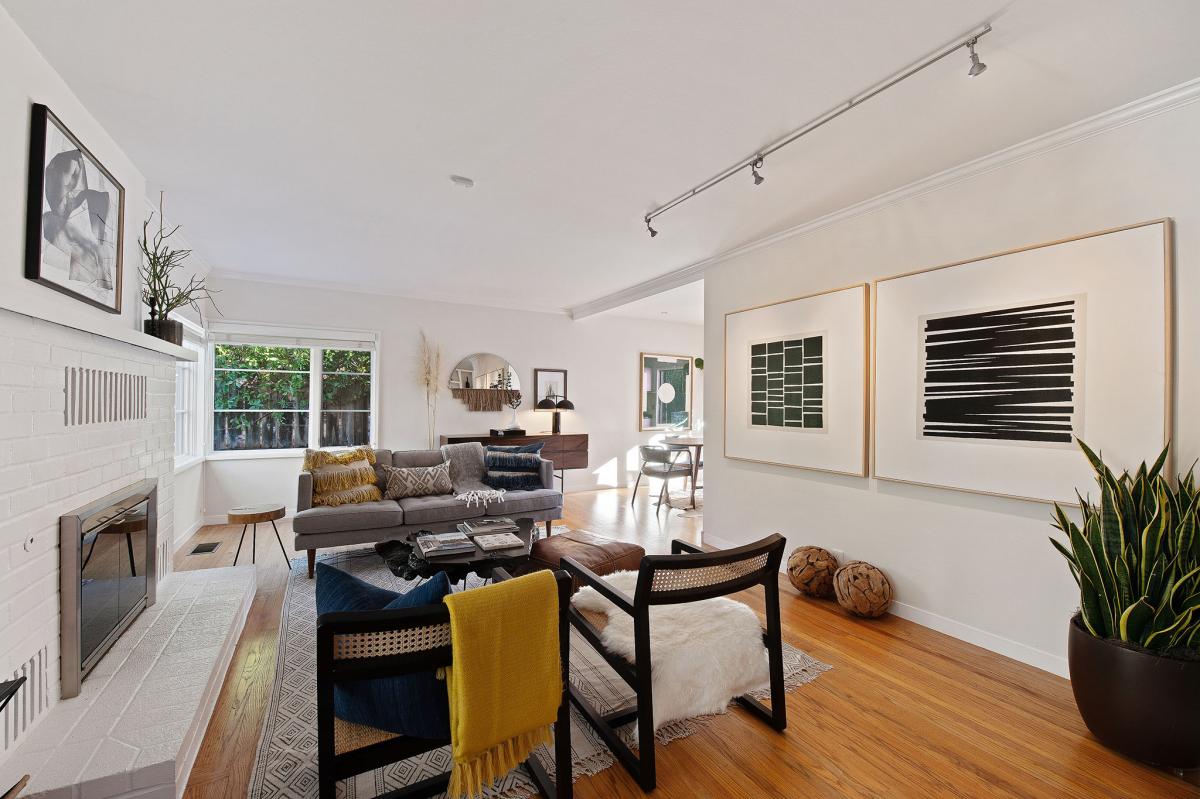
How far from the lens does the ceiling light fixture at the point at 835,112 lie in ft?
5.78

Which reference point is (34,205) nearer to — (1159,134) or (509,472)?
(509,472)

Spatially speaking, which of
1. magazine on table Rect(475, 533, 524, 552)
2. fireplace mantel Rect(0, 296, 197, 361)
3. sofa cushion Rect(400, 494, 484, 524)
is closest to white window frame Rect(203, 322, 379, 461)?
sofa cushion Rect(400, 494, 484, 524)

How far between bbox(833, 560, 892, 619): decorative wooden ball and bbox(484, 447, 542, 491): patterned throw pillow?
2.79 meters

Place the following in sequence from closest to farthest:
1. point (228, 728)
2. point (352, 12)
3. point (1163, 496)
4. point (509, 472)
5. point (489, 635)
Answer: point (489, 635)
point (352, 12)
point (1163, 496)
point (228, 728)
point (509, 472)

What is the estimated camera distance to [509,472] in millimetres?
4879

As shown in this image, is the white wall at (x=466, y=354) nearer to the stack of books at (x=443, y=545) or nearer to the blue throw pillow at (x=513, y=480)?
the blue throw pillow at (x=513, y=480)

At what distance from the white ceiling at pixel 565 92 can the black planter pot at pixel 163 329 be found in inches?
34.1

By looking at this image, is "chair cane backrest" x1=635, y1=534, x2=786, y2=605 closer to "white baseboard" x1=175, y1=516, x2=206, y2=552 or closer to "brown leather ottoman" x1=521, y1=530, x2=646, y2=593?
"brown leather ottoman" x1=521, y1=530, x2=646, y2=593

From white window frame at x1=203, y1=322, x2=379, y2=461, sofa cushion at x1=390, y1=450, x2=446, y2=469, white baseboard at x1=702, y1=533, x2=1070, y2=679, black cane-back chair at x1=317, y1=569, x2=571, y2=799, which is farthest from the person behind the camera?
white window frame at x1=203, y1=322, x2=379, y2=461

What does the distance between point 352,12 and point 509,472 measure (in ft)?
12.3

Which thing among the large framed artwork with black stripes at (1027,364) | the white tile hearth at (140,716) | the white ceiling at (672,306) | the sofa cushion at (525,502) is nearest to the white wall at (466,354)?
the white ceiling at (672,306)

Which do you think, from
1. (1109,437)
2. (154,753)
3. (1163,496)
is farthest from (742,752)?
(1109,437)

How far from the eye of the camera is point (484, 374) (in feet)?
21.3

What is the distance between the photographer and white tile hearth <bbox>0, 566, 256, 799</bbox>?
1469 millimetres
